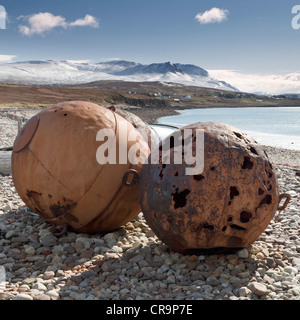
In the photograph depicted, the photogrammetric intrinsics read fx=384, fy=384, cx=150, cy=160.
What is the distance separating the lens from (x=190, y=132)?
444 centimetres

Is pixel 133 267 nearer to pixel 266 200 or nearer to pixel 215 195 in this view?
pixel 215 195

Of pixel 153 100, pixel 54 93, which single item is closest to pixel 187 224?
pixel 54 93

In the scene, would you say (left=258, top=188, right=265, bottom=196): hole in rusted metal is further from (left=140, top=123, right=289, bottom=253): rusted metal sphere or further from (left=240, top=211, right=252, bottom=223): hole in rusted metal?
(left=240, top=211, right=252, bottom=223): hole in rusted metal

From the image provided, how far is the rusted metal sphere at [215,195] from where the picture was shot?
4102 millimetres

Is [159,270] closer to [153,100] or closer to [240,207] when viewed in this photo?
[240,207]

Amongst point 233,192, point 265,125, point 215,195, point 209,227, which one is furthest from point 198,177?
point 265,125

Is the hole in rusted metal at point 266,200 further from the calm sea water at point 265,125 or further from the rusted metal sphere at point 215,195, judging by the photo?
the calm sea water at point 265,125

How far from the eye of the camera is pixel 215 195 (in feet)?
13.4

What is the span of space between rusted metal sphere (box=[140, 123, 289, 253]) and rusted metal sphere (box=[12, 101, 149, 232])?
0.62 metres

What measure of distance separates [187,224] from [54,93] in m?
74.3

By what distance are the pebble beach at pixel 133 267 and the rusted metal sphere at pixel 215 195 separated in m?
0.29

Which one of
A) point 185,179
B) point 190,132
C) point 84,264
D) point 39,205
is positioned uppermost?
point 190,132

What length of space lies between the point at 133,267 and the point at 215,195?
1.26 meters

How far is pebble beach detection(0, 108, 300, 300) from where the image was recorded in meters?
3.79
